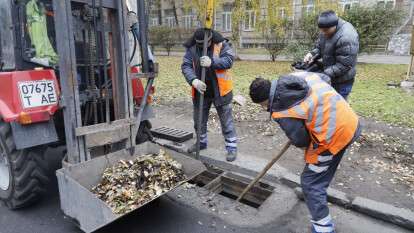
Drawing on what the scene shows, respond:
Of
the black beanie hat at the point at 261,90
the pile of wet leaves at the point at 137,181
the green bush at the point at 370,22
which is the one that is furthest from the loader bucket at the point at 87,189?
the green bush at the point at 370,22

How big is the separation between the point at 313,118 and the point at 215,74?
76.9 inches

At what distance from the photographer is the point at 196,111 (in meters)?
4.61

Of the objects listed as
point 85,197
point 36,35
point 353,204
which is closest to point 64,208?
point 85,197

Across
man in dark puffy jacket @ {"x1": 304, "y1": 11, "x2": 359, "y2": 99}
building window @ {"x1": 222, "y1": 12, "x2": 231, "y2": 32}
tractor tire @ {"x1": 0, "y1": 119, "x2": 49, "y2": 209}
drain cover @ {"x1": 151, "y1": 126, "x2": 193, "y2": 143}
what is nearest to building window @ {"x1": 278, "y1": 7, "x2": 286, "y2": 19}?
drain cover @ {"x1": 151, "y1": 126, "x2": 193, "y2": 143}

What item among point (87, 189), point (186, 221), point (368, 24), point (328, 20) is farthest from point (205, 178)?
point (368, 24)

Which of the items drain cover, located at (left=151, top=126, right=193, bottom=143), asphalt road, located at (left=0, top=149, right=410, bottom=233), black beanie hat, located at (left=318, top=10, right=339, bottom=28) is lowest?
asphalt road, located at (left=0, top=149, right=410, bottom=233)

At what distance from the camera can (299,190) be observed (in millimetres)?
3705

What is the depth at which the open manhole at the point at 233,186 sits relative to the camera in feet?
12.3

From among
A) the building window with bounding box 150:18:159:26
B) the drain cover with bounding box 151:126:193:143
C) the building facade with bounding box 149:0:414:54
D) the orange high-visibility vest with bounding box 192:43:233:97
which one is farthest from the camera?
the building window with bounding box 150:18:159:26

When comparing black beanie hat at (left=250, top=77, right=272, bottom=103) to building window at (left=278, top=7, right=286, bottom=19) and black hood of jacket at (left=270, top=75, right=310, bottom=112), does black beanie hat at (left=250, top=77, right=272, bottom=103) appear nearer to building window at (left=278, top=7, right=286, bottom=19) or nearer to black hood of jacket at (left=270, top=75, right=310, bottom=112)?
black hood of jacket at (left=270, top=75, right=310, bottom=112)

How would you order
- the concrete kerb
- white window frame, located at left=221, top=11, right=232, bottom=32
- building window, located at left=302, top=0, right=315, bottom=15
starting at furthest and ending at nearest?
white window frame, located at left=221, top=11, right=232, bottom=32 < building window, located at left=302, top=0, right=315, bottom=15 < the concrete kerb

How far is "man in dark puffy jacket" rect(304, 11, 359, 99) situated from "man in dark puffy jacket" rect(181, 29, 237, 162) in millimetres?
1197

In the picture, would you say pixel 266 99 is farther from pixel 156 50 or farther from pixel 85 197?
pixel 156 50

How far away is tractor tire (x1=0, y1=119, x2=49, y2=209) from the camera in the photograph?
321 centimetres
